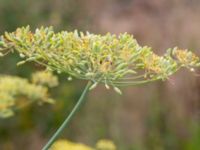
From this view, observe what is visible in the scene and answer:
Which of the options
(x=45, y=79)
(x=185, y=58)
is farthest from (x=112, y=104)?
(x=185, y=58)

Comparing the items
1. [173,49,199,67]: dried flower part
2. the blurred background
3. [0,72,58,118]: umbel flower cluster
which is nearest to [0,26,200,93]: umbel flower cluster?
[173,49,199,67]: dried flower part

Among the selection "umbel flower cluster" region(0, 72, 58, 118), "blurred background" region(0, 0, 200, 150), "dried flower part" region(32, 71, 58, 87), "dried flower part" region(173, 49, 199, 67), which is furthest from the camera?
"blurred background" region(0, 0, 200, 150)

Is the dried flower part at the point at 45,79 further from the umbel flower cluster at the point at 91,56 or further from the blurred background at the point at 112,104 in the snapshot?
the blurred background at the point at 112,104

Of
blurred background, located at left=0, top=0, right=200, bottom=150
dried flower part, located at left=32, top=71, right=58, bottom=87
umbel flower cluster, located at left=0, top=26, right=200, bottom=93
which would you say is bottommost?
umbel flower cluster, located at left=0, top=26, right=200, bottom=93

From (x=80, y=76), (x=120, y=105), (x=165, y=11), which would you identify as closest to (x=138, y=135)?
(x=120, y=105)

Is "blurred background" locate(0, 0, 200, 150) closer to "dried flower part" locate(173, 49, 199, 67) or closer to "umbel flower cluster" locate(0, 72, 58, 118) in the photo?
"umbel flower cluster" locate(0, 72, 58, 118)

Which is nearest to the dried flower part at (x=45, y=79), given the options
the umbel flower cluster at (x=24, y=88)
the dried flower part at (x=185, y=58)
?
the umbel flower cluster at (x=24, y=88)

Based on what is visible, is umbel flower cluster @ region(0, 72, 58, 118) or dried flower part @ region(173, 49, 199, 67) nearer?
dried flower part @ region(173, 49, 199, 67)

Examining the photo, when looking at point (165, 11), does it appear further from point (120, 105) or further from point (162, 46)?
point (120, 105)
